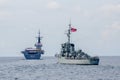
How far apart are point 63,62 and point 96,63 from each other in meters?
15.0

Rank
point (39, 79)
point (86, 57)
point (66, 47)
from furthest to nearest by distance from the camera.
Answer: point (66, 47) < point (86, 57) < point (39, 79)

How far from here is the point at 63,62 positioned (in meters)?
193

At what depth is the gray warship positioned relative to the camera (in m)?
183

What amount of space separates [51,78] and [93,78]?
366 inches

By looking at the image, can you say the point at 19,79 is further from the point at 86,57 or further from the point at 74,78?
the point at 86,57

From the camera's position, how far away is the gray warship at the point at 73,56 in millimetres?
182525

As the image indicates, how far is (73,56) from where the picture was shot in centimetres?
18875

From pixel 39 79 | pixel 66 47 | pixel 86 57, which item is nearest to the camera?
pixel 39 79

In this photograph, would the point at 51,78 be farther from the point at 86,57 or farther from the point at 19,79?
the point at 86,57

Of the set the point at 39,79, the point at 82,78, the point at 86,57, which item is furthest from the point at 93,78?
the point at 86,57

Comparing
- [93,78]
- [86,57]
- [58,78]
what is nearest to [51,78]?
[58,78]

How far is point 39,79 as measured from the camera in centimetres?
10662

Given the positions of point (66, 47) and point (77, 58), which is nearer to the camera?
point (77, 58)

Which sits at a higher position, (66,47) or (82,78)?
(66,47)
